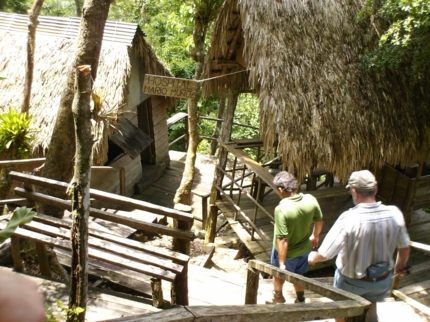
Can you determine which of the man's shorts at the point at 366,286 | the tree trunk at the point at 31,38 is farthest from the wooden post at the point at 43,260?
the tree trunk at the point at 31,38

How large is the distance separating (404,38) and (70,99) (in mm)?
4414

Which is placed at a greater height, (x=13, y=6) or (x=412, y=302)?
(x=13, y=6)

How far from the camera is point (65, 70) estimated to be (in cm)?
839

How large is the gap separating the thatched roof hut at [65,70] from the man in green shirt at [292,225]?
13.6ft

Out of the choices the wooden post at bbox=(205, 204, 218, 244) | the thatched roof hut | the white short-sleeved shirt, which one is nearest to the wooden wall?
the thatched roof hut

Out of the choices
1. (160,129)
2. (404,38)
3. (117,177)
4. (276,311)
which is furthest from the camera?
(160,129)

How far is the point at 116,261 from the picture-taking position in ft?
12.4

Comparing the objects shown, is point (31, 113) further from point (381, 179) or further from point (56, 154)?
point (381, 179)

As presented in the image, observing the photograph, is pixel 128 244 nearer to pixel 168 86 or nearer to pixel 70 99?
pixel 70 99

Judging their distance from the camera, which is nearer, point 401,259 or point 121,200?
point 401,259

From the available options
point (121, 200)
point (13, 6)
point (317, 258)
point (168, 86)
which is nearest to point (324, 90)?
point (168, 86)

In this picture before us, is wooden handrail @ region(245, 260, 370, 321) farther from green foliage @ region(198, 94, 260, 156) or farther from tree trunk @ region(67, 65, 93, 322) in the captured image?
green foliage @ region(198, 94, 260, 156)

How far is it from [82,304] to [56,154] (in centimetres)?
209

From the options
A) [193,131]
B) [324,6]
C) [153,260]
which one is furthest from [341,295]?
[193,131]
